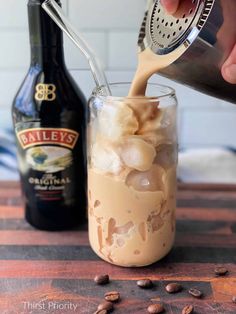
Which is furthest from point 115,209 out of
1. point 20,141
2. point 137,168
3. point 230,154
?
point 230,154

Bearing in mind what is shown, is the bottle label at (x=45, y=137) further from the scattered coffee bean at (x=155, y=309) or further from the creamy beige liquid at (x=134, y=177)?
the scattered coffee bean at (x=155, y=309)

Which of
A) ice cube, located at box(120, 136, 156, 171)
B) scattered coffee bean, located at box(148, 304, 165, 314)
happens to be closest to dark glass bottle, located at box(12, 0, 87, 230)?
ice cube, located at box(120, 136, 156, 171)

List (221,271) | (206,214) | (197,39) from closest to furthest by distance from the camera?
1. (197,39)
2. (221,271)
3. (206,214)

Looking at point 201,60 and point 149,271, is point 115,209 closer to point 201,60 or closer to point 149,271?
point 149,271

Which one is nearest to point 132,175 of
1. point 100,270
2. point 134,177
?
point 134,177

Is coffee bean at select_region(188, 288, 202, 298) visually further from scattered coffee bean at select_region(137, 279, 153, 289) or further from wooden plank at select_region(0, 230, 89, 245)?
wooden plank at select_region(0, 230, 89, 245)

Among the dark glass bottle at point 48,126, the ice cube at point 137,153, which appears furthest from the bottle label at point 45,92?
the ice cube at point 137,153

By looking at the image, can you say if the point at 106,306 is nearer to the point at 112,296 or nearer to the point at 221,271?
the point at 112,296
